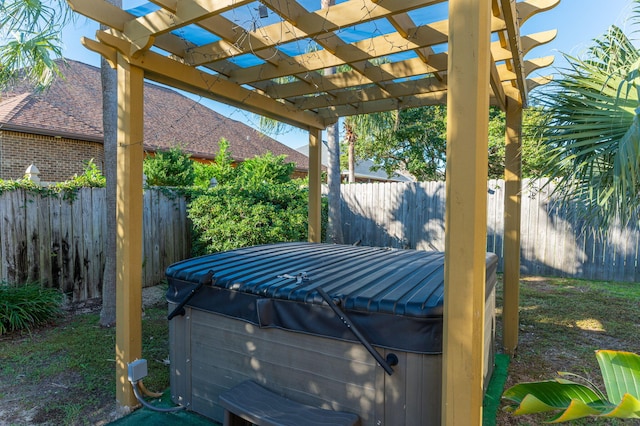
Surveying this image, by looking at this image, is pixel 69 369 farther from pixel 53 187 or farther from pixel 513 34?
pixel 513 34

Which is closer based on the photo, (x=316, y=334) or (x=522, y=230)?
(x=316, y=334)

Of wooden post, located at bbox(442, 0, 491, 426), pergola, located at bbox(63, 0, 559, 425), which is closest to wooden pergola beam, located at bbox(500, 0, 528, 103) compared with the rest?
pergola, located at bbox(63, 0, 559, 425)

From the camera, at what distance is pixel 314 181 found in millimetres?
4887

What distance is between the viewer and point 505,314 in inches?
145

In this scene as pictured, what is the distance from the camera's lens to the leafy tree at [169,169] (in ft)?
28.9

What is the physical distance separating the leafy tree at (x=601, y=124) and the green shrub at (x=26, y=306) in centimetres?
516

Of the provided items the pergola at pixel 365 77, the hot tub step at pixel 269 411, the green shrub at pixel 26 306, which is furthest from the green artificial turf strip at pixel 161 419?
the green shrub at pixel 26 306

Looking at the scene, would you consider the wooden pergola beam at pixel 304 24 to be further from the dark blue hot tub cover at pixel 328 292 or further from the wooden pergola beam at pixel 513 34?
the dark blue hot tub cover at pixel 328 292

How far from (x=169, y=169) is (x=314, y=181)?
5.41 metres

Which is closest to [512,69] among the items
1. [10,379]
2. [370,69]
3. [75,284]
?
[370,69]

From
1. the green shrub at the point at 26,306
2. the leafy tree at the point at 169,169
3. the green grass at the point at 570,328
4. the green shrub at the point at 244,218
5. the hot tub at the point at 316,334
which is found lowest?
the green grass at the point at 570,328

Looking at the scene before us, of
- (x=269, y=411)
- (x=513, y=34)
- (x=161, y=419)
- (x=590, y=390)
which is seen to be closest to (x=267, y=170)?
(x=161, y=419)

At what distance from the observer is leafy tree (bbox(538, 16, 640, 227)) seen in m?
2.33

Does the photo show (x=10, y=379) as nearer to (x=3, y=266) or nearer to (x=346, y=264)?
(x=3, y=266)
